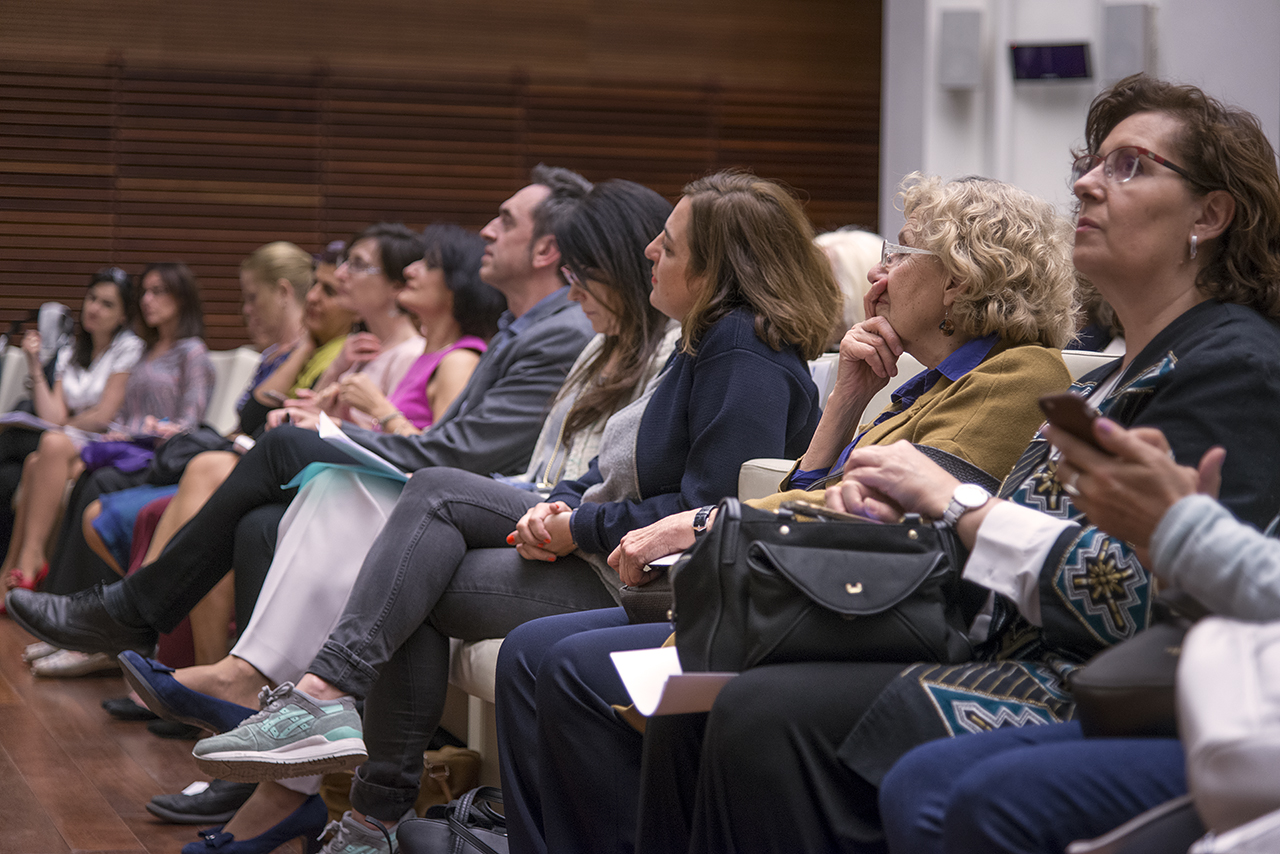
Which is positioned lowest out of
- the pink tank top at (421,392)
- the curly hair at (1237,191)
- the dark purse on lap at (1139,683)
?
the pink tank top at (421,392)

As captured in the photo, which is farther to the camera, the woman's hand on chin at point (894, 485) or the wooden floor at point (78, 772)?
the wooden floor at point (78, 772)

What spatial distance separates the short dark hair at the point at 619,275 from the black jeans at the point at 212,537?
0.63 metres

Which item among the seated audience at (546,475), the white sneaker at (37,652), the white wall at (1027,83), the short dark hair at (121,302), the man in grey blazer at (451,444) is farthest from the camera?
the short dark hair at (121,302)

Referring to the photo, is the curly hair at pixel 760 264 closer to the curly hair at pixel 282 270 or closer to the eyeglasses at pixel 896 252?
the eyeglasses at pixel 896 252

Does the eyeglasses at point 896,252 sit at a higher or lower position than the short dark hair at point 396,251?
higher

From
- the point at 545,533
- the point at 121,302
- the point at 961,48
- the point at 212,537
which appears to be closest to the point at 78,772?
the point at 212,537

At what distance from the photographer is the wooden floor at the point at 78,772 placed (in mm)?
2441

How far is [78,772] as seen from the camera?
2.91 metres

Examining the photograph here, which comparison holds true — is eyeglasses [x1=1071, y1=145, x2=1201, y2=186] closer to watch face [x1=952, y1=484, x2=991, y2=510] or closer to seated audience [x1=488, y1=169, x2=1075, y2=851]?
seated audience [x1=488, y1=169, x2=1075, y2=851]

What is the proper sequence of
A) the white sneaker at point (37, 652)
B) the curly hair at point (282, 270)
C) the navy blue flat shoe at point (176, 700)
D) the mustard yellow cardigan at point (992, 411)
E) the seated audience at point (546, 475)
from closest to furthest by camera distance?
1. the mustard yellow cardigan at point (992, 411)
2. the navy blue flat shoe at point (176, 700)
3. the seated audience at point (546, 475)
4. the white sneaker at point (37, 652)
5. the curly hair at point (282, 270)

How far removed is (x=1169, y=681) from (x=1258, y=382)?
1.35ft

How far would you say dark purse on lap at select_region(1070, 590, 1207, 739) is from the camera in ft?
3.82

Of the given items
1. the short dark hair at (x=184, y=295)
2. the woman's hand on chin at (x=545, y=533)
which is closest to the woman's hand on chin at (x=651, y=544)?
the woman's hand on chin at (x=545, y=533)

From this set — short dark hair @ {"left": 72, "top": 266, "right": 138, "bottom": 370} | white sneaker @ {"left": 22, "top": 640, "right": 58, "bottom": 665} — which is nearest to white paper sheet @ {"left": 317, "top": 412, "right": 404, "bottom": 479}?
white sneaker @ {"left": 22, "top": 640, "right": 58, "bottom": 665}
